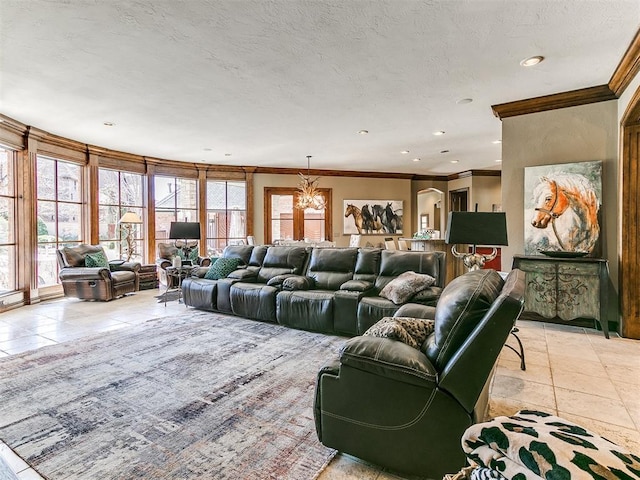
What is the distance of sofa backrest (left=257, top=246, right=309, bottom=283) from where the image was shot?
489 cm

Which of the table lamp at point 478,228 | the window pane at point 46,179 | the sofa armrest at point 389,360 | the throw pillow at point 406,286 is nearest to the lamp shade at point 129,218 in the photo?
the window pane at point 46,179

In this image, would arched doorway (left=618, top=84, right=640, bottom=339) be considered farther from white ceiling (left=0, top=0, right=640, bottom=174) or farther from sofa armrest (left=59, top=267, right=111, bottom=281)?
sofa armrest (left=59, top=267, right=111, bottom=281)

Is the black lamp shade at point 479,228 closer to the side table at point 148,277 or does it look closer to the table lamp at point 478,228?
the table lamp at point 478,228

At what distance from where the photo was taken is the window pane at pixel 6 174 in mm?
5223

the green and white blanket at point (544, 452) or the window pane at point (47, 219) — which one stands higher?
the window pane at point (47, 219)

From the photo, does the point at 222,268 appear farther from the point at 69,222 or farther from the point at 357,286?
the point at 69,222

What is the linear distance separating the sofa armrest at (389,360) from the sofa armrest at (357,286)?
2.18 metres

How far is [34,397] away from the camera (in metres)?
2.43

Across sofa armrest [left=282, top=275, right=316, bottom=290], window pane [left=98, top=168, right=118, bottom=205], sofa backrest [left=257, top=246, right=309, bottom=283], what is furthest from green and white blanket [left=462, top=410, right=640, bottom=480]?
window pane [left=98, top=168, right=118, bottom=205]

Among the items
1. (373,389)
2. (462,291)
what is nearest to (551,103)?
(462,291)

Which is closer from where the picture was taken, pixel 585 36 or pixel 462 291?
pixel 462 291

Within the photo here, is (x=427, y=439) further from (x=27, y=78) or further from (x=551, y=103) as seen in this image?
(x=27, y=78)

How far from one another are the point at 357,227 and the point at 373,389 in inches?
312

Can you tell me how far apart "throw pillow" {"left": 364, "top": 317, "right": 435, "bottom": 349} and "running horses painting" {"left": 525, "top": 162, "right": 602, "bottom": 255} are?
9.85 feet
